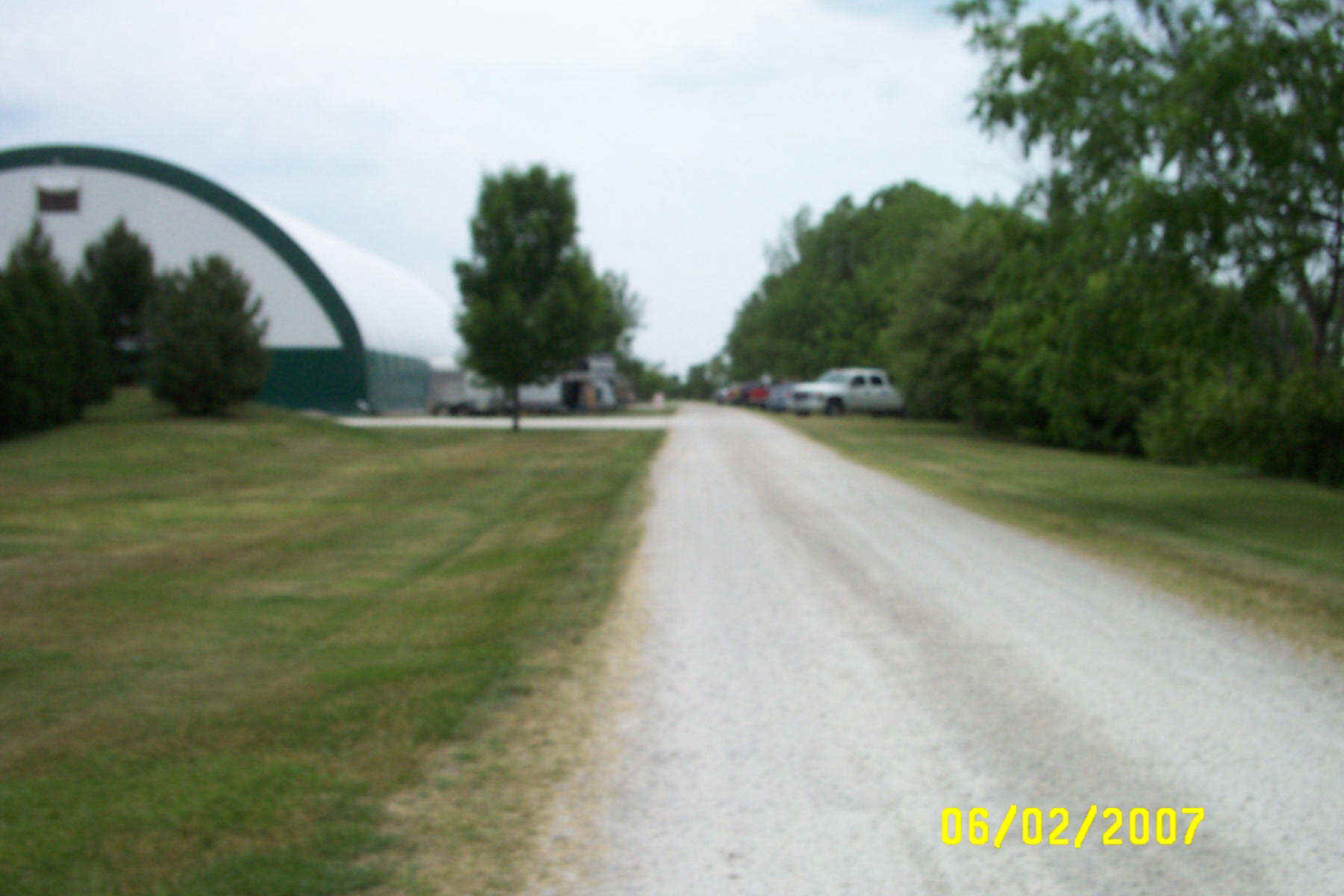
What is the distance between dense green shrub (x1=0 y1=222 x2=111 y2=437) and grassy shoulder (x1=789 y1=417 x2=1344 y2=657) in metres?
18.0

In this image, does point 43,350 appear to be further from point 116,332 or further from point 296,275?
point 296,275

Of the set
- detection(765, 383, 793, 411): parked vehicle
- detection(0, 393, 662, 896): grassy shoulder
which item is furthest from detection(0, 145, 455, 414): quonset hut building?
detection(0, 393, 662, 896): grassy shoulder

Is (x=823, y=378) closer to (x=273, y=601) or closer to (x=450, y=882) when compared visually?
(x=273, y=601)

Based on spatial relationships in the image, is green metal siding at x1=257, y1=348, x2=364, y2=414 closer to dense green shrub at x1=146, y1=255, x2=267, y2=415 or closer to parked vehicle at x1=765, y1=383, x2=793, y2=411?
dense green shrub at x1=146, y1=255, x2=267, y2=415

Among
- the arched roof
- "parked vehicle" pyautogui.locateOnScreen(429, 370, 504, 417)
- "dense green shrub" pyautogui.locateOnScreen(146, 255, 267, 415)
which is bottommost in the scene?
"parked vehicle" pyautogui.locateOnScreen(429, 370, 504, 417)

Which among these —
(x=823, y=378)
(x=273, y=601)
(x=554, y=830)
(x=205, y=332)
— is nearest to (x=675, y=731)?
(x=554, y=830)

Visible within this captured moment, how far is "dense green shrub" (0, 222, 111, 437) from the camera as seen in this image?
2545 cm

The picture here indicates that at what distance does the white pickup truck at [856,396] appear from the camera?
176 ft

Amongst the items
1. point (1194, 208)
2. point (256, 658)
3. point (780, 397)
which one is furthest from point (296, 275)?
point (256, 658)

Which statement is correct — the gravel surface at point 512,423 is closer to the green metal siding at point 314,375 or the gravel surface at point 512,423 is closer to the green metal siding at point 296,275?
the green metal siding at point 314,375

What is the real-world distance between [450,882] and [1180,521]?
1348cm
